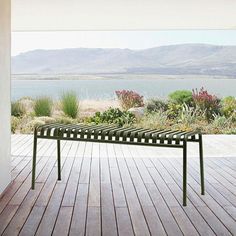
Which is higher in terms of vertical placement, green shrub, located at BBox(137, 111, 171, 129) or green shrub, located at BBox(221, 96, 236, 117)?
green shrub, located at BBox(221, 96, 236, 117)

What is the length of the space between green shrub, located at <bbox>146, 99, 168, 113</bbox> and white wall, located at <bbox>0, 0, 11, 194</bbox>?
22.0 feet

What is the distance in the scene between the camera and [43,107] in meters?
9.74

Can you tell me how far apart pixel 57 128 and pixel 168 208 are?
122 centimetres

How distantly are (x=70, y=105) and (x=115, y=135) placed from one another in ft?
19.9

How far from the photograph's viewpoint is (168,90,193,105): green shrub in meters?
10.4

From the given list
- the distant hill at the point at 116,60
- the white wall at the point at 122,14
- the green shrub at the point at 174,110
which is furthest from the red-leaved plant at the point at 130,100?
the distant hill at the point at 116,60

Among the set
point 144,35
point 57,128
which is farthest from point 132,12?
point 144,35

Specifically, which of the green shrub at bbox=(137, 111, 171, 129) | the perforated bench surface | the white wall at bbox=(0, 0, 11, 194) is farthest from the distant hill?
the perforated bench surface

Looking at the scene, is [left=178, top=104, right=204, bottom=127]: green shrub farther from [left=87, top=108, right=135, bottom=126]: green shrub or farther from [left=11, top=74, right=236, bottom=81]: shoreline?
[left=11, top=74, right=236, bottom=81]: shoreline

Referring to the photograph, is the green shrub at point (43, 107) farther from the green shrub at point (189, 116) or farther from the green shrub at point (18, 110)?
the green shrub at point (189, 116)

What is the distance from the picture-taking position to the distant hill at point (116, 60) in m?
15.9

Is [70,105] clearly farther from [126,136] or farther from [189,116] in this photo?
[126,136]

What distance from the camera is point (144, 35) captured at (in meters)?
17.1

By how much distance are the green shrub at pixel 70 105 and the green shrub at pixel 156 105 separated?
1834 millimetres
